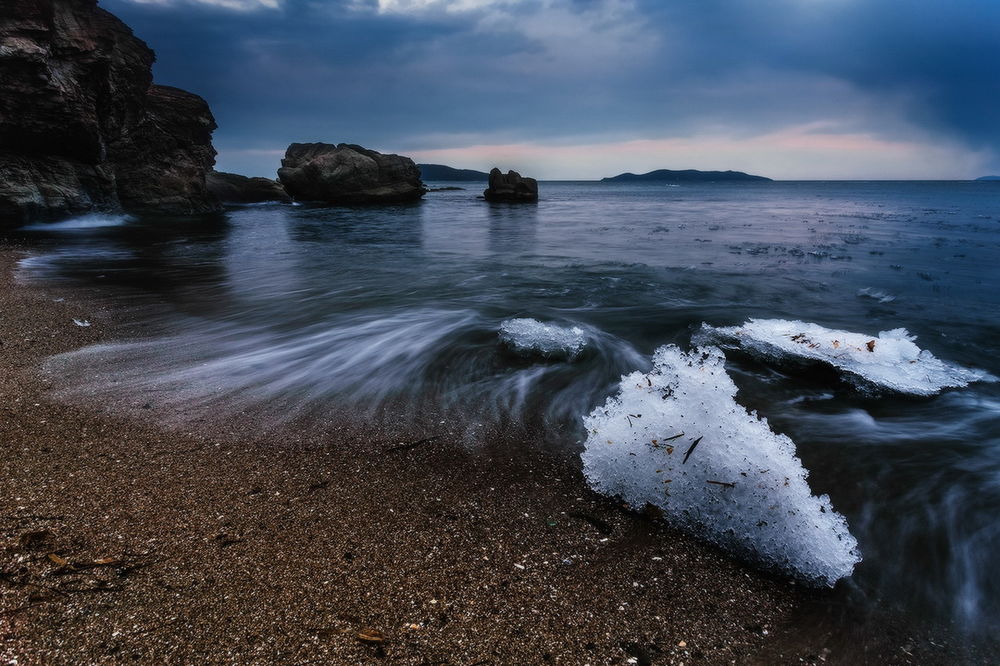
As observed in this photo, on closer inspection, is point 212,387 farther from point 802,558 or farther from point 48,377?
point 802,558

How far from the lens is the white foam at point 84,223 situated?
1745cm

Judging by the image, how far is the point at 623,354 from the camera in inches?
220

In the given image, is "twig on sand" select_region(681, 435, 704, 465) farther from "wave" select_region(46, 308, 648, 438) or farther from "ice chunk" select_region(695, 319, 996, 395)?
"ice chunk" select_region(695, 319, 996, 395)

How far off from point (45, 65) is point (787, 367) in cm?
2375

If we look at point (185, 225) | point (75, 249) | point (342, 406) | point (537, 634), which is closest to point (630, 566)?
point (537, 634)

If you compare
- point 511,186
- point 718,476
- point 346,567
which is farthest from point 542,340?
point 511,186

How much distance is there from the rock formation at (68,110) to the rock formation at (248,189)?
22329mm

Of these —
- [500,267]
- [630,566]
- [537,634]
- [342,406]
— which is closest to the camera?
[537,634]

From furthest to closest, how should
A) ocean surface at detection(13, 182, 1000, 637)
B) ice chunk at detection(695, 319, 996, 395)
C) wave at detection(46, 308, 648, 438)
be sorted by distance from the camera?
ice chunk at detection(695, 319, 996, 395), wave at detection(46, 308, 648, 438), ocean surface at detection(13, 182, 1000, 637)

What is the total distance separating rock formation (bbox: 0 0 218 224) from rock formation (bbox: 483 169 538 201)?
89.2 ft

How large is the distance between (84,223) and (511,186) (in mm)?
33138

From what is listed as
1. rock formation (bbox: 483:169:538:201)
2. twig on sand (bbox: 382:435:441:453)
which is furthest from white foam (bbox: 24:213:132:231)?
rock formation (bbox: 483:169:538:201)

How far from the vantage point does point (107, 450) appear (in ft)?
9.32

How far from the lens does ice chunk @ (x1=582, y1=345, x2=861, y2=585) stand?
2.19m
